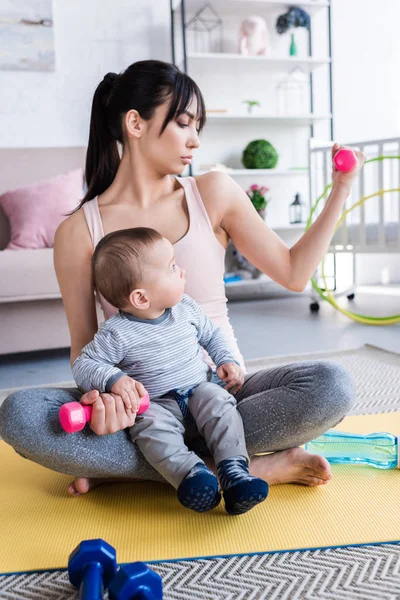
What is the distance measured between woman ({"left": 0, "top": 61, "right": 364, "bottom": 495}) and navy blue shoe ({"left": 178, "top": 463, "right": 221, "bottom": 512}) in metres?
0.14

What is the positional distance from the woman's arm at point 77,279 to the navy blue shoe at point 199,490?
16.6 inches

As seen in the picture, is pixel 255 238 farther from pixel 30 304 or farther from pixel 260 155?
pixel 260 155

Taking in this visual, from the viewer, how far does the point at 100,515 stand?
1.16 meters

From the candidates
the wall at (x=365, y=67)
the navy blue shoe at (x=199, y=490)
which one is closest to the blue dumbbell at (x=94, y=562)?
the navy blue shoe at (x=199, y=490)

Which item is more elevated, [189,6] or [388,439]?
[189,6]

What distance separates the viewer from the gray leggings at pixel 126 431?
3.71ft

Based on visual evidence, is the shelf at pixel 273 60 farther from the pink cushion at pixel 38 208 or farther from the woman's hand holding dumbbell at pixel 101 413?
the woman's hand holding dumbbell at pixel 101 413

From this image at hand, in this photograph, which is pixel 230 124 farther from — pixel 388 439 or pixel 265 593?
pixel 265 593

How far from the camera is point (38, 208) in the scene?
2.72 m

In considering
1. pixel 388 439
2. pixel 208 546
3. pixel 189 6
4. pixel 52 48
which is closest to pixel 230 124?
pixel 189 6

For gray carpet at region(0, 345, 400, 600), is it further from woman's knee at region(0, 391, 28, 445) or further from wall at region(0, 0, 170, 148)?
wall at region(0, 0, 170, 148)

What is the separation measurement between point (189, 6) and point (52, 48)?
0.82m

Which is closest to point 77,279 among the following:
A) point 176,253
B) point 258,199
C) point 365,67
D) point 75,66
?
point 176,253

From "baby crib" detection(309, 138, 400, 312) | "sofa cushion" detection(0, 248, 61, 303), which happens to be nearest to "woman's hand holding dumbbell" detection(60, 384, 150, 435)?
"sofa cushion" detection(0, 248, 61, 303)
